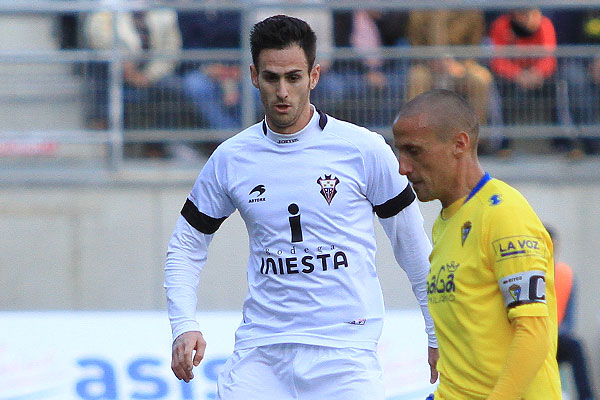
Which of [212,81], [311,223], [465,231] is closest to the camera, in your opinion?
[465,231]

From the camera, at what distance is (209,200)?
5.02 m

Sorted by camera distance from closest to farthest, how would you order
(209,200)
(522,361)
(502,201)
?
(522,361) < (502,201) < (209,200)

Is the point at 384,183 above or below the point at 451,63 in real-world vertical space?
below

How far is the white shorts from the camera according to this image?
456 cm

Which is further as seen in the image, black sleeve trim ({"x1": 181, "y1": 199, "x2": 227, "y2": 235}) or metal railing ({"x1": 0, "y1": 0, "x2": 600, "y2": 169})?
metal railing ({"x1": 0, "y1": 0, "x2": 600, "y2": 169})

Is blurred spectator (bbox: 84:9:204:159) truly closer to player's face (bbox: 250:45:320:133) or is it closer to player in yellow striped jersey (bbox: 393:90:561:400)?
player's face (bbox: 250:45:320:133)

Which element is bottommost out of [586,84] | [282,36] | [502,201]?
[502,201]

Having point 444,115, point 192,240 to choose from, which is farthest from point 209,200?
point 444,115

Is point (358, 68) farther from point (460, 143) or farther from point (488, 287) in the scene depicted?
point (488, 287)

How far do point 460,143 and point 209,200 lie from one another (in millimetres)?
1847

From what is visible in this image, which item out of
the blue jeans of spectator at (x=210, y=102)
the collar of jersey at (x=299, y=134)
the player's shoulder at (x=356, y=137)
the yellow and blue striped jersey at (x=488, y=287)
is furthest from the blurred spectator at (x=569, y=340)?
the yellow and blue striped jersey at (x=488, y=287)

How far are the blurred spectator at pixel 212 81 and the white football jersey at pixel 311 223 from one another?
5.44m

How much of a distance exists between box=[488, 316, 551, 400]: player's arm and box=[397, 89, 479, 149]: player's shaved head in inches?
26.0

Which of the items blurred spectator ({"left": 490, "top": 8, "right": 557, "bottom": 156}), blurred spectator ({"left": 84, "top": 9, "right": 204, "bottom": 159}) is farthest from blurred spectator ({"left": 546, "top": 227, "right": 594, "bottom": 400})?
blurred spectator ({"left": 84, "top": 9, "right": 204, "bottom": 159})
